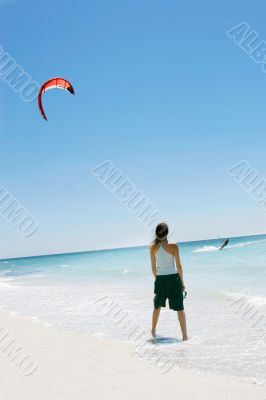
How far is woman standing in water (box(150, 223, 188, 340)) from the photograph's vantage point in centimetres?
606

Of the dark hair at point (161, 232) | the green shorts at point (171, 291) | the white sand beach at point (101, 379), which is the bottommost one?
the white sand beach at point (101, 379)

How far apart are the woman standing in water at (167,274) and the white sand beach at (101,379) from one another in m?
0.83

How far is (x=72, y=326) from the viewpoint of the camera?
759cm

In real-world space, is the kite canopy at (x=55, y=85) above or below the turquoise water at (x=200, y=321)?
above

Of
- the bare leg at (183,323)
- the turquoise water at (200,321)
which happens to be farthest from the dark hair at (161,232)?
the turquoise water at (200,321)

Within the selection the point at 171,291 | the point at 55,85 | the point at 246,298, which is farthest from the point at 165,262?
the point at 55,85

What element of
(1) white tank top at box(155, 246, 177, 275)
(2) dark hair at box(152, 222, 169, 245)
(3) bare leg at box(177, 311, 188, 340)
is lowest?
(3) bare leg at box(177, 311, 188, 340)

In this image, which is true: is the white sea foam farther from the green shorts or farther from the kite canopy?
the kite canopy

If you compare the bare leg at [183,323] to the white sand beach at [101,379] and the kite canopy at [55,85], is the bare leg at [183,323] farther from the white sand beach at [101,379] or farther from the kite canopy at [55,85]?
the kite canopy at [55,85]

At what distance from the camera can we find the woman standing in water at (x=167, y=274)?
6059mm

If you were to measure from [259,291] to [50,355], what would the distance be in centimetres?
756

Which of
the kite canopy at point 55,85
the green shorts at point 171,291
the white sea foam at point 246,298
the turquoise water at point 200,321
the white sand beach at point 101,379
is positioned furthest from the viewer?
the kite canopy at point 55,85

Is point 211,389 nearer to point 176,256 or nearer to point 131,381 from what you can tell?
point 131,381

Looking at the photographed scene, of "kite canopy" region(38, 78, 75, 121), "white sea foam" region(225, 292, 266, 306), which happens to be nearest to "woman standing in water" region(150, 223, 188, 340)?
"white sea foam" region(225, 292, 266, 306)
